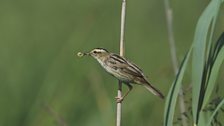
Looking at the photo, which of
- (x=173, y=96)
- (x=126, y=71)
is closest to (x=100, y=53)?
(x=126, y=71)

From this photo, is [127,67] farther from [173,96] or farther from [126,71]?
[173,96]

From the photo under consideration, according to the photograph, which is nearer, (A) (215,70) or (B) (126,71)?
(A) (215,70)

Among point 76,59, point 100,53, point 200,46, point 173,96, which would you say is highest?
point 76,59

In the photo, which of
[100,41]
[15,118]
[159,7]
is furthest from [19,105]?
[159,7]

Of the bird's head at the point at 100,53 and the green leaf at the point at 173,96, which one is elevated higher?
the bird's head at the point at 100,53

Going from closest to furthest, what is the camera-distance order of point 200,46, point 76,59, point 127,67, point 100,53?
A: point 200,46 → point 127,67 → point 100,53 → point 76,59

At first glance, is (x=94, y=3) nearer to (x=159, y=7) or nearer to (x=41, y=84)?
(x=159, y=7)

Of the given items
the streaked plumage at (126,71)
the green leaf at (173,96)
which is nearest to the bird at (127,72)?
the streaked plumage at (126,71)

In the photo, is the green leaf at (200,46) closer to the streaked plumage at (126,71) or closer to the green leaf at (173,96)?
the green leaf at (173,96)
